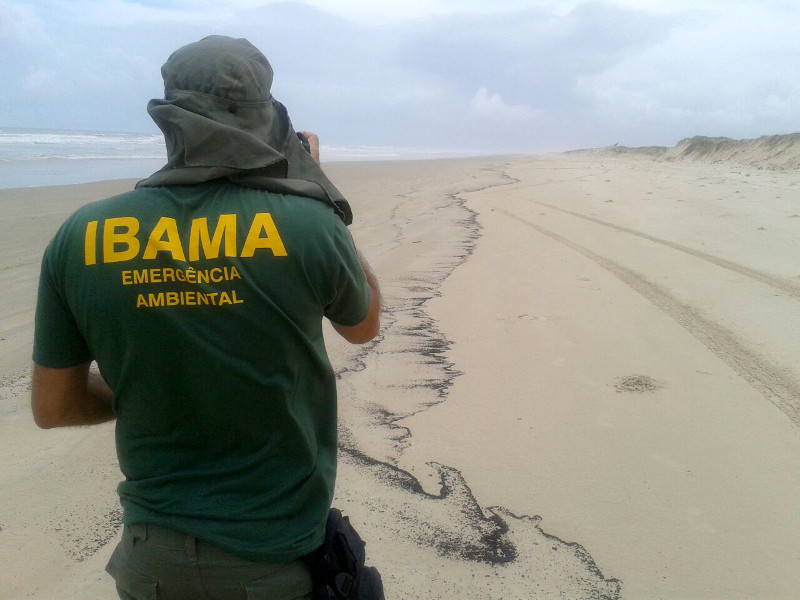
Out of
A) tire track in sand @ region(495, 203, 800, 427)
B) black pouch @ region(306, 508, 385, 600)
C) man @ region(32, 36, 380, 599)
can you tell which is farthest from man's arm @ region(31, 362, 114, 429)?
tire track in sand @ region(495, 203, 800, 427)

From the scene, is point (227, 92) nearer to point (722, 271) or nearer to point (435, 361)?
point (435, 361)

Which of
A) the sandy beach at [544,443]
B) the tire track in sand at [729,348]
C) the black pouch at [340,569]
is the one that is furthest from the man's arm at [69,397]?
the tire track in sand at [729,348]

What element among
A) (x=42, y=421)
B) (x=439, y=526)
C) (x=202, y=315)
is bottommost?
(x=439, y=526)

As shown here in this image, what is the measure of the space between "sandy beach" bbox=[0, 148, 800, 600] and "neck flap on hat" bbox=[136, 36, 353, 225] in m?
1.67

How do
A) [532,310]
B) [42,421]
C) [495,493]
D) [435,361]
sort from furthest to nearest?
1. [532,310]
2. [435,361]
3. [495,493]
4. [42,421]

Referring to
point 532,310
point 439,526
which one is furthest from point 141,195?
point 532,310

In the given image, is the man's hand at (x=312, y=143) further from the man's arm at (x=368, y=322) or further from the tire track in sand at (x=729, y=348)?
the tire track in sand at (x=729, y=348)

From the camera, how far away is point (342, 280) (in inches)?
48.1

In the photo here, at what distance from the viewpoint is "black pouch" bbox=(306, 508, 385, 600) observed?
4.17 feet

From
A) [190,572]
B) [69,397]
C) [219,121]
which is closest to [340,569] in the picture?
[190,572]

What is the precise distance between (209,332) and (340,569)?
550mm

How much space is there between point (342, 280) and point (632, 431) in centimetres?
248

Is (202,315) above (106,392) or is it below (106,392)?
above

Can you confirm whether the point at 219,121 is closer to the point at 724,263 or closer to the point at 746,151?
the point at 724,263
